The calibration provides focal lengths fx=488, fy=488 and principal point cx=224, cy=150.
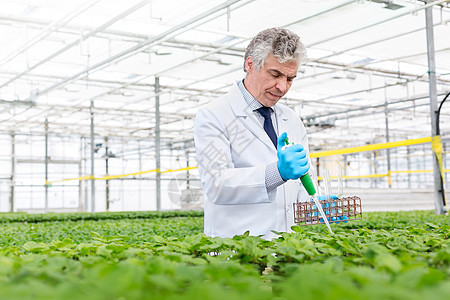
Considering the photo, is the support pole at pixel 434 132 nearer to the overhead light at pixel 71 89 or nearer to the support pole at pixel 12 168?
the overhead light at pixel 71 89

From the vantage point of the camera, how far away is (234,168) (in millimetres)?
2281

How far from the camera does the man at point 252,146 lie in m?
2.20

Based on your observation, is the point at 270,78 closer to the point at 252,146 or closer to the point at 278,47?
the point at 278,47

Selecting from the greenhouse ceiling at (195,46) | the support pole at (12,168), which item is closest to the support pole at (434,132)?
the greenhouse ceiling at (195,46)

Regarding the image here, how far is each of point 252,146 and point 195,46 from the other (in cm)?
643

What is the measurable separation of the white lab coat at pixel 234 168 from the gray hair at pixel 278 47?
0.91 feet

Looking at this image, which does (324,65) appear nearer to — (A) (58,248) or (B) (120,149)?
(A) (58,248)

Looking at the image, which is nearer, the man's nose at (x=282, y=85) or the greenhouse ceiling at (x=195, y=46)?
the man's nose at (x=282, y=85)

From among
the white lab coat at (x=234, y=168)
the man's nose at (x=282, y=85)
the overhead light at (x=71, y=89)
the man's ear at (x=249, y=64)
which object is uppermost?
the overhead light at (x=71, y=89)

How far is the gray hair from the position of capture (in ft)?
7.30

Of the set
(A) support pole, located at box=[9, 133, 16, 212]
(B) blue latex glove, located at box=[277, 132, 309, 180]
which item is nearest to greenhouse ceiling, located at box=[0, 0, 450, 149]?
(B) blue latex glove, located at box=[277, 132, 309, 180]

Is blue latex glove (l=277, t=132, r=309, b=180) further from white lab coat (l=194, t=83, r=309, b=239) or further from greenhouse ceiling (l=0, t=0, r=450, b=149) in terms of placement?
greenhouse ceiling (l=0, t=0, r=450, b=149)

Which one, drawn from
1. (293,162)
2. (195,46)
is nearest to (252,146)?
(293,162)

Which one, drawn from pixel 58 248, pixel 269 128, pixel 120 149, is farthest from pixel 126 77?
pixel 120 149
